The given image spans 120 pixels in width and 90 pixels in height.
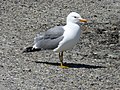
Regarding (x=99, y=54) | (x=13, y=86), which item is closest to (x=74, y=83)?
(x=13, y=86)

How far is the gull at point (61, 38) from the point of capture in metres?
13.0

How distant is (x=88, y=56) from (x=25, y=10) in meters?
6.08

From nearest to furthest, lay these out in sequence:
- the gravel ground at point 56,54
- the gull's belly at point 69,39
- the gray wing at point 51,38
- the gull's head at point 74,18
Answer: the gravel ground at point 56,54, the gull's belly at point 69,39, the gray wing at point 51,38, the gull's head at point 74,18

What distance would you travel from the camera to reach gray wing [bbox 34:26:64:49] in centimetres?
1309

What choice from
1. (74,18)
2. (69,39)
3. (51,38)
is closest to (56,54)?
(51,38)

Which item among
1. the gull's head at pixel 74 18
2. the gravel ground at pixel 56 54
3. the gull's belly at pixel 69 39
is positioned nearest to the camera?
the gravel ground at pixel 56 54

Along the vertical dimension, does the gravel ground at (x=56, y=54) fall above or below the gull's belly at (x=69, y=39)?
below

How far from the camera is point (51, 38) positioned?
43.7 feet

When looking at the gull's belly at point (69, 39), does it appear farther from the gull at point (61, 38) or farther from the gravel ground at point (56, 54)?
the gravel ground at point (56, 54)

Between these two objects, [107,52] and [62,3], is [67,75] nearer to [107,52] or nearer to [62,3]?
[107,52]

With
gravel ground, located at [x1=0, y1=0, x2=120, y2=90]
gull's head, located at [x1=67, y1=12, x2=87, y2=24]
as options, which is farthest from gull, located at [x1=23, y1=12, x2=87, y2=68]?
gravel ground, located at [x1=0, y1=0, x2=120, y2=90]

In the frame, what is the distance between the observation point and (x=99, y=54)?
15156 millimetres

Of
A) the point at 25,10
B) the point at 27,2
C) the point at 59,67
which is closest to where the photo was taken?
the point at 59,67

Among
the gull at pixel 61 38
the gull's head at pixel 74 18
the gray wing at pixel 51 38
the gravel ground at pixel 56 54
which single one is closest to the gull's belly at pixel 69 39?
the gull at pixel 61 38
